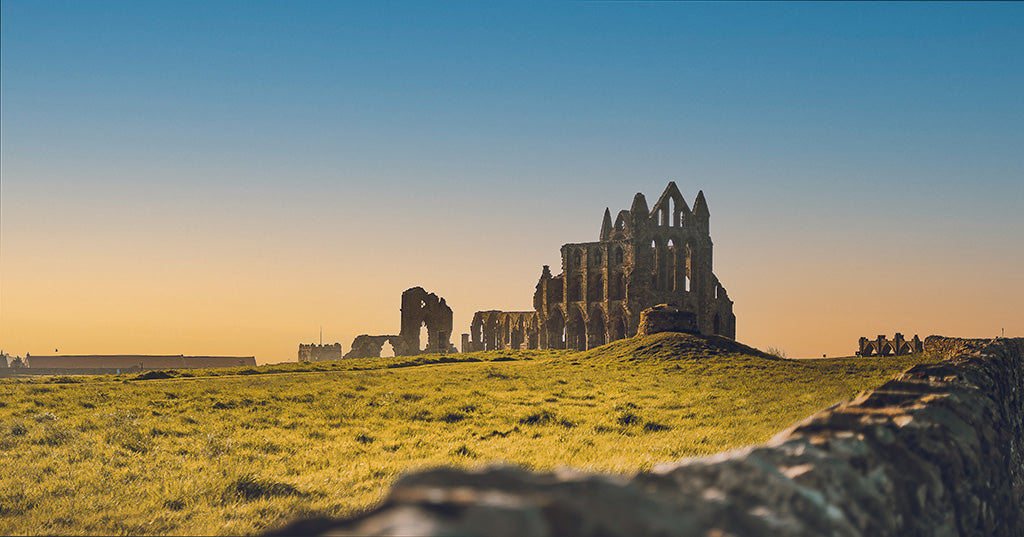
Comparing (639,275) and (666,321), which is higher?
(639,275)

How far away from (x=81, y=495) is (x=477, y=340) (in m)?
82.8

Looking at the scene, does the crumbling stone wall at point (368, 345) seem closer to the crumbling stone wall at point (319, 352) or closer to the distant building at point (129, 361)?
the crumbling stone wall at point (319, 352)

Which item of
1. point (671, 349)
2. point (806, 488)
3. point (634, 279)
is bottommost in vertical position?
point (806, 488)

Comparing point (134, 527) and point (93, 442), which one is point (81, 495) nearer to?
point (134, 527)

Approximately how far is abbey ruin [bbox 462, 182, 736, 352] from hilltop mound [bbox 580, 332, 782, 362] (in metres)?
28.7

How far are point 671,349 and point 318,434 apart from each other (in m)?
19.8

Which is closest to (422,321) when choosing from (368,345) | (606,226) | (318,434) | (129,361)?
(368,345)

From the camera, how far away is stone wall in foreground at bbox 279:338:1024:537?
1.58 metres

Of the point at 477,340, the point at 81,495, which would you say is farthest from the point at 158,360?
the point at 81,495

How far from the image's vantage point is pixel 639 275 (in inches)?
2506

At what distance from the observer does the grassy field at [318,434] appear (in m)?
7.50

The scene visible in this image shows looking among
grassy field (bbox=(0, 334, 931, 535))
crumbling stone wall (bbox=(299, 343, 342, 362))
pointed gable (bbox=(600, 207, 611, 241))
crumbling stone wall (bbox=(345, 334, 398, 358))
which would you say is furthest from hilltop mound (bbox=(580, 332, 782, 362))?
crumbling stone wall (bbox=(299, 343, 342, 362))

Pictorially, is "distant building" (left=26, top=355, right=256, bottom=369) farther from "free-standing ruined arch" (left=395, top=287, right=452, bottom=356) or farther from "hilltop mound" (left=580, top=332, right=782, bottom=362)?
"hilltop mound" (left=580, top=332, right=782, bottom=362)

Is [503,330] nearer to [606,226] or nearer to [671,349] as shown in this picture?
[606,226]
